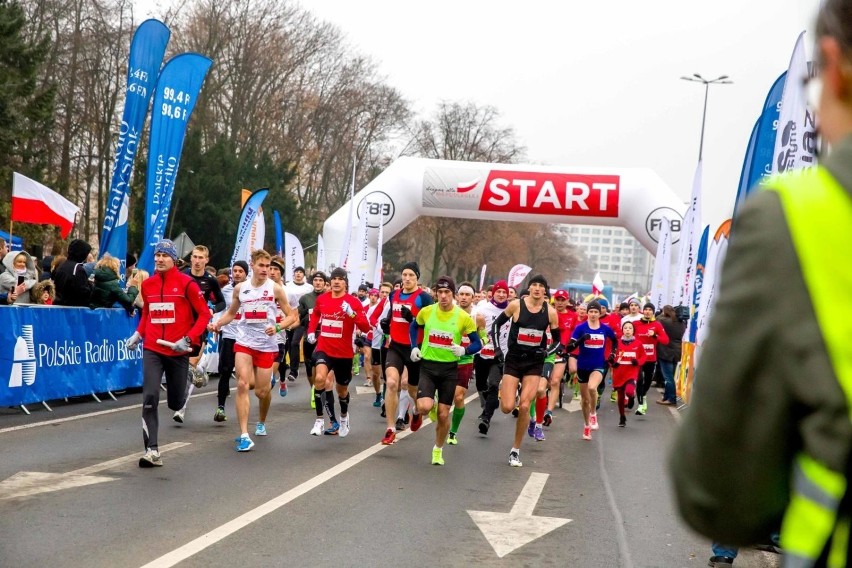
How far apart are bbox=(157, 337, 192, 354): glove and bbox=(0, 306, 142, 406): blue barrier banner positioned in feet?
11.5

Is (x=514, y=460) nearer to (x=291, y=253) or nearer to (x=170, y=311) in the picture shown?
(x=170, y=311)

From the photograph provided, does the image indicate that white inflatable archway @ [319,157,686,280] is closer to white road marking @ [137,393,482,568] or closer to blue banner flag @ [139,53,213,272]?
blue banner flag @ [139,53,213,272]

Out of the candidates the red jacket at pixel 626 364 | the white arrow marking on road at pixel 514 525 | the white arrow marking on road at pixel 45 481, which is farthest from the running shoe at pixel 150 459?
the red jacket at pixel 626 364

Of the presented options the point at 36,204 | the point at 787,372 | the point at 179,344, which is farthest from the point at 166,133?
the point at 787,372

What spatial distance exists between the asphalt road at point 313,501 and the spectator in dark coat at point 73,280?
1.69 m

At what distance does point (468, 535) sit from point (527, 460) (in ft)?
15.8

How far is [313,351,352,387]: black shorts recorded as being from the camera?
43.5 feet

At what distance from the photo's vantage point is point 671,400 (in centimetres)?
2341

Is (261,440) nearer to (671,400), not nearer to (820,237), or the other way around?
(820,237)

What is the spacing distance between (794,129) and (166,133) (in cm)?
1206

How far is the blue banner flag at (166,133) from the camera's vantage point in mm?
18219

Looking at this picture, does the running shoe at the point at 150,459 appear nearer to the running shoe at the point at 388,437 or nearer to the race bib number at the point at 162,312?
the race bib number at the point at 162,312

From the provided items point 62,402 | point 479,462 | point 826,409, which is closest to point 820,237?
point 826,409

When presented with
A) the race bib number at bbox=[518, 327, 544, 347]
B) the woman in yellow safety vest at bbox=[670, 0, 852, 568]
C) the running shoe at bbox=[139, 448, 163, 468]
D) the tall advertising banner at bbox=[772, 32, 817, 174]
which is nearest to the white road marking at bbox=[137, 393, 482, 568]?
the running shoe at bbox=[139, 448, 163, 468]
